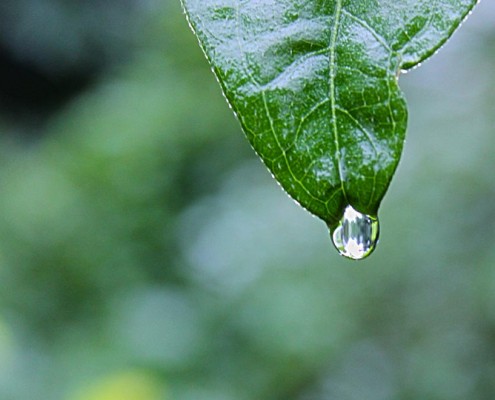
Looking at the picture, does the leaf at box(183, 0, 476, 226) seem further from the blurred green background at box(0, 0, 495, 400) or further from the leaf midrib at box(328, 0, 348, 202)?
the blurred green background at box(0, 0, 495, 400)

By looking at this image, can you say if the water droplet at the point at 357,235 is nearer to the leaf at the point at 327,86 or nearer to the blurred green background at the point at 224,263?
the leaf at the point at 327,86

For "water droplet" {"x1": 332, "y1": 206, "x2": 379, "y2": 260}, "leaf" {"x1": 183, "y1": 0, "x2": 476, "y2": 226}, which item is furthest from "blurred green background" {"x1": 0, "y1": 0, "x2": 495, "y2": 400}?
"leaf" {"x1": 183, "y1": 0, "x2": 476, "y2": 226}

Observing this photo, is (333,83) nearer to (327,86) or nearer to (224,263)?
(327,86)

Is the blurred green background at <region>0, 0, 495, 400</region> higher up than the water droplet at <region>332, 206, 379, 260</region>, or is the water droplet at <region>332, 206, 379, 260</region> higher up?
the blurred green background at <region>0, 0, 495, 400</region>

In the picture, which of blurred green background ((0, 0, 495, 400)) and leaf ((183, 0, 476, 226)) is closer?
leaf ((183, 0, 476, 226))

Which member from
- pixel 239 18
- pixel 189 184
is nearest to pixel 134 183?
pixel 189 184
